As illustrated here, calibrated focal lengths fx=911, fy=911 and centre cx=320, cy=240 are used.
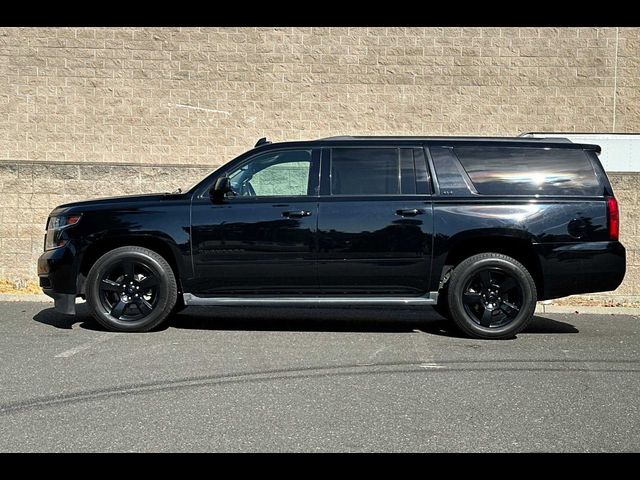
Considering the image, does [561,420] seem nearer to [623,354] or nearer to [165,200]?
[623,354]

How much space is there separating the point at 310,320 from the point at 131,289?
200 cm

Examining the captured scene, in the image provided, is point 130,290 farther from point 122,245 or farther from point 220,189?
point 220,189

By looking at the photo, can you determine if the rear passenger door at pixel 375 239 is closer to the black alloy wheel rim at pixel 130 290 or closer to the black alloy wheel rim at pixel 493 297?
the black alloy wheel rim at pixel 493 297

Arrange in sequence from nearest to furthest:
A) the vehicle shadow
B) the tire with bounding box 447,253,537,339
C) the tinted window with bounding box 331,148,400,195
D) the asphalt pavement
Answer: the asphalt pavement < the tire with bounding box 447,253,537,339 < the tinted window with bounding box 331,148,400,195 < the vehicle shadow

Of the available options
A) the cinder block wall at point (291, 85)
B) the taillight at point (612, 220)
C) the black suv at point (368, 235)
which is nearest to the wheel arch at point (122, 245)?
the black suv at point (368, 235)

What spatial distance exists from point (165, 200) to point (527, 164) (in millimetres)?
3415

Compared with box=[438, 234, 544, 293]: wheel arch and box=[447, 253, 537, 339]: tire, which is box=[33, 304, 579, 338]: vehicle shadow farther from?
box=[438, 234, 544, 293]: wheel arch

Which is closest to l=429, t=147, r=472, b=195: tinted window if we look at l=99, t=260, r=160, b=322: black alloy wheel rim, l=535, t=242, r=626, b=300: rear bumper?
l=535, t=242, r=626, b=300: rear bumper

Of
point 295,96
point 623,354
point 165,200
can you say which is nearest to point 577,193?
point 623,354

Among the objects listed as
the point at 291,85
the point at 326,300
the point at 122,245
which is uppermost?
the point at 291,85

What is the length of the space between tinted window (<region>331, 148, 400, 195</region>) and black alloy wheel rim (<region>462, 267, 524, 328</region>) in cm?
113

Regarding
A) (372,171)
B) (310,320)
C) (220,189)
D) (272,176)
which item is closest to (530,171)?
(372,171)

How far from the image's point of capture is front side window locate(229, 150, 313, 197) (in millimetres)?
8586

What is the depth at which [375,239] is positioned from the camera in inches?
328
